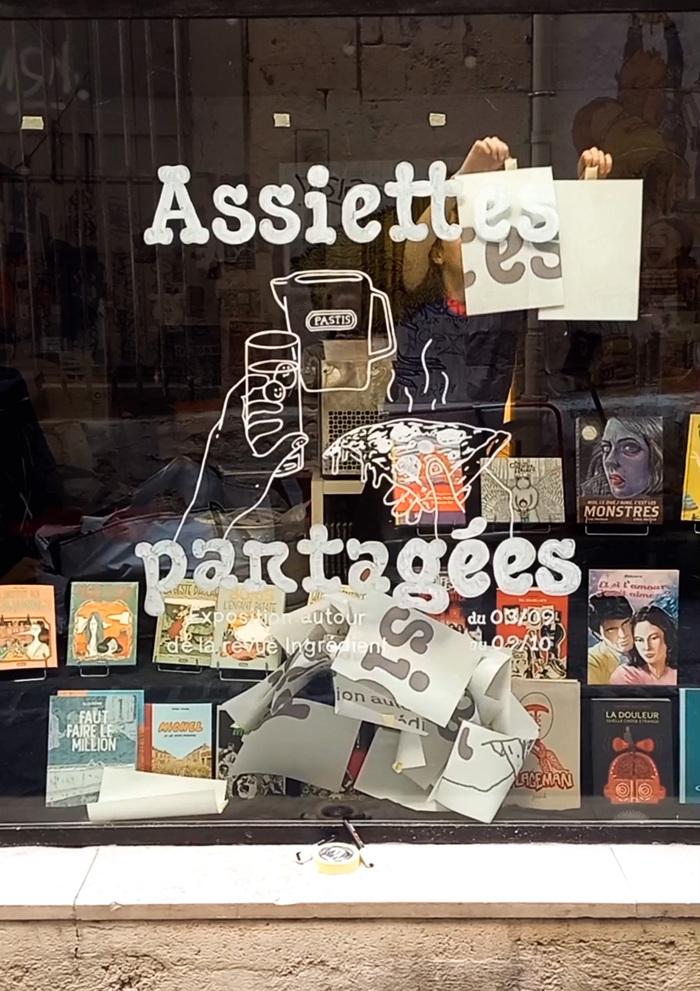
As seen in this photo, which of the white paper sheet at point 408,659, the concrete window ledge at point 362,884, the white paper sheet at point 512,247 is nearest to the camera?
the concrete window ledge at point 362,884

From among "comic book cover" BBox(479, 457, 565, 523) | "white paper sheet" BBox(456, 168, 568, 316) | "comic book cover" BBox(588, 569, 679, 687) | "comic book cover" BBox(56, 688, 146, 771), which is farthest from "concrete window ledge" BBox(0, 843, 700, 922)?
"white paper sheet" BBox(456, 168, 568, 316)

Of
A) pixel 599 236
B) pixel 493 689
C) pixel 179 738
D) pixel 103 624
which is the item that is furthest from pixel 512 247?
pixel 179 738

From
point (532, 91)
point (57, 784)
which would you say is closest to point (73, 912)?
point (57, 784)

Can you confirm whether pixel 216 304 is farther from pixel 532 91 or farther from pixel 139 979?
pixel 139 979

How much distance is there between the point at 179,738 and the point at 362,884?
66 cm

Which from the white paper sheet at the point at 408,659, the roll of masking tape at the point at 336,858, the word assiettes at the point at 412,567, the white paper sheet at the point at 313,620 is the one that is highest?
the word assiettes at the point at 412,567

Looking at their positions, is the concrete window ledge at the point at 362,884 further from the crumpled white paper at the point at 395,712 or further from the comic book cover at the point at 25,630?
the comic book cover at the point at 25,630

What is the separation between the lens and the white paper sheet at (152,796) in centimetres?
267

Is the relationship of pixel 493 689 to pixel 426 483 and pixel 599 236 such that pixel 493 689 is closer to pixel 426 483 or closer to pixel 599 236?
pixel 426 483

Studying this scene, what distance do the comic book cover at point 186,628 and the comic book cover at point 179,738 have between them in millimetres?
138

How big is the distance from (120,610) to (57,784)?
0.51 metres

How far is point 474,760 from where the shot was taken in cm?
266

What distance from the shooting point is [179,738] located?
2.74 metres

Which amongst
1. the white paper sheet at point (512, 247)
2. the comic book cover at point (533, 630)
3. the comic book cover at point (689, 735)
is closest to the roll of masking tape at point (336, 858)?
the comic book cover at point (533, 630)
